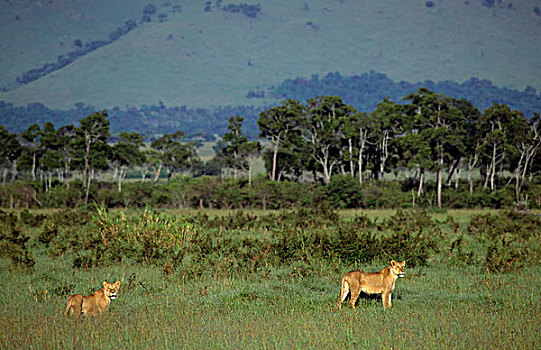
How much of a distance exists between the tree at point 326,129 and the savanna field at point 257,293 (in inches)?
1496

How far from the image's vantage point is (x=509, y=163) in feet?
204

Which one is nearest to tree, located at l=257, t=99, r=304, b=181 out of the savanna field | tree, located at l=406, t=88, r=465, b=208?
tree, located at l=406, t=88, r=465, b=208

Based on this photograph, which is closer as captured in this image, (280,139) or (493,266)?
(493,266)

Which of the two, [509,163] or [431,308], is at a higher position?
[509,163]

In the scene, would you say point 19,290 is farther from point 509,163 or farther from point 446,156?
point 509,163

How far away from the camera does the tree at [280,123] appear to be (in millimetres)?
63312

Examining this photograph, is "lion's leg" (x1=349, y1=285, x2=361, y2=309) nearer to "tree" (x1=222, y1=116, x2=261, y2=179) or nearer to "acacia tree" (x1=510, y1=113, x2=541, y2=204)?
"acacia tree" (x1=510, y1=113, x2=541, y2=204)

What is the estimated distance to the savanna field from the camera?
9.72 m

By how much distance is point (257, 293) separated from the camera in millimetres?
13133

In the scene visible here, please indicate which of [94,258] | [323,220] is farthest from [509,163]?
[94,258]

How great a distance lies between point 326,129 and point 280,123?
17.1 ft

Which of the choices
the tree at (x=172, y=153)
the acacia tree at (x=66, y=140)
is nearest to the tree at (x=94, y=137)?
the acacia tree at (x=66, y=140)

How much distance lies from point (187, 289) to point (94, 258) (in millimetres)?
5450

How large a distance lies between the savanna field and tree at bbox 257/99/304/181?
41.5 metres
